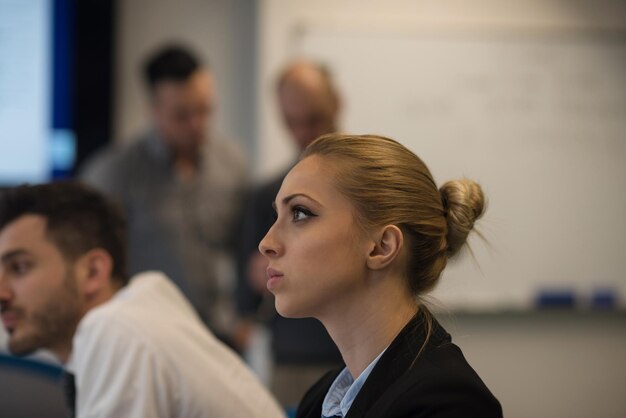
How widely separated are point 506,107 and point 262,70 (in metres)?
1.11

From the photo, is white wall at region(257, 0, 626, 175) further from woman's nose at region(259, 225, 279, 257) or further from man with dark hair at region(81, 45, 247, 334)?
woman's nose at region(259, 225, 279, 257)

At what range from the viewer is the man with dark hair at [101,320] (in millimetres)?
1511

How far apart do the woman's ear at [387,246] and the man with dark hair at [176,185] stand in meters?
1.86

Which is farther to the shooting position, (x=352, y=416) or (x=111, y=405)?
(x=111, y=405)

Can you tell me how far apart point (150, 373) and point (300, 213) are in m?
0.48

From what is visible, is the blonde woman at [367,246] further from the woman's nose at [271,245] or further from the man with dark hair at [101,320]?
the man with dark hair at [101,320]

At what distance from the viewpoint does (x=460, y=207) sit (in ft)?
4.01

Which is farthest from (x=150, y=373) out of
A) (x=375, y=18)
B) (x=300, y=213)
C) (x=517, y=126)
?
(x=517, y=126)

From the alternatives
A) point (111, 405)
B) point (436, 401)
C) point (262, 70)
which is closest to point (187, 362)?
point (111, 405)

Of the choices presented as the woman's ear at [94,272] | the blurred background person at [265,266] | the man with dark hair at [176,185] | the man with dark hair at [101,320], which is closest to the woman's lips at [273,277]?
the man with dark hair at [101,320]

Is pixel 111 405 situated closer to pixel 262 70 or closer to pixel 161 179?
pixel 161 179

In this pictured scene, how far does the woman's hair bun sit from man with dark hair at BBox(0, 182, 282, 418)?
56 cm

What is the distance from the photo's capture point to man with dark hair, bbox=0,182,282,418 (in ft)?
4.96

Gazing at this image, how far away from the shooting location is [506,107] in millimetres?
3855
